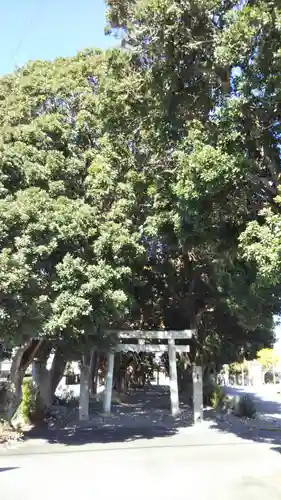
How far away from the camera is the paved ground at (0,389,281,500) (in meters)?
6.80

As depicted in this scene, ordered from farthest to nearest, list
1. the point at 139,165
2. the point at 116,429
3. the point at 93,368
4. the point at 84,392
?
1. the point at 93,368
2. the point at 84,392
3. the point at 116,429
4. the point at 139,165

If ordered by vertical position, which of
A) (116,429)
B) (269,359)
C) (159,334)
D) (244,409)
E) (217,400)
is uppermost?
(269,359)

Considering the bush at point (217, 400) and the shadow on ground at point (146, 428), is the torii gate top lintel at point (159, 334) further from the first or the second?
the bush at point (217, 400)

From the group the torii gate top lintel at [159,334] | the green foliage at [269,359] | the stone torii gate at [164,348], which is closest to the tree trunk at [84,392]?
the stone torii gate at [164,348]

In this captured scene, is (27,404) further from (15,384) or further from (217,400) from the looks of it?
(217,400)

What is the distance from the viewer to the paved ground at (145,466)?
680 cm

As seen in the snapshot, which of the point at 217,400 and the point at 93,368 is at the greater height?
the point at 93,368

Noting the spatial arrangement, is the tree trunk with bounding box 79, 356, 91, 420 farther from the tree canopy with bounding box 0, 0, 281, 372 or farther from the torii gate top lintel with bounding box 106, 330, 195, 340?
the tree canopy with bounding box 0, 0, 281, 372

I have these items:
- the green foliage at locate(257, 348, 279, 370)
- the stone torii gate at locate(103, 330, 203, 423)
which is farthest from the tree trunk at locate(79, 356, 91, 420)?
the green foliage at locate(257, 348, 279, 370)

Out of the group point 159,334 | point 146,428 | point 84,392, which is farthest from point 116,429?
point 159,334

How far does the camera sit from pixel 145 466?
8680mm

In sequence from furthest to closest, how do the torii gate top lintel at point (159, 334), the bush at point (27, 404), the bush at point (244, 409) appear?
the bush at point (244, 409)
the torii gate top lintel at point (159, 334)
the bush at point (27, 404)

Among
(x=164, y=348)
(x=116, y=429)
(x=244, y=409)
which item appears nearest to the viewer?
(x=116, y=429)

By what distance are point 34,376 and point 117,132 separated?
10.9m
